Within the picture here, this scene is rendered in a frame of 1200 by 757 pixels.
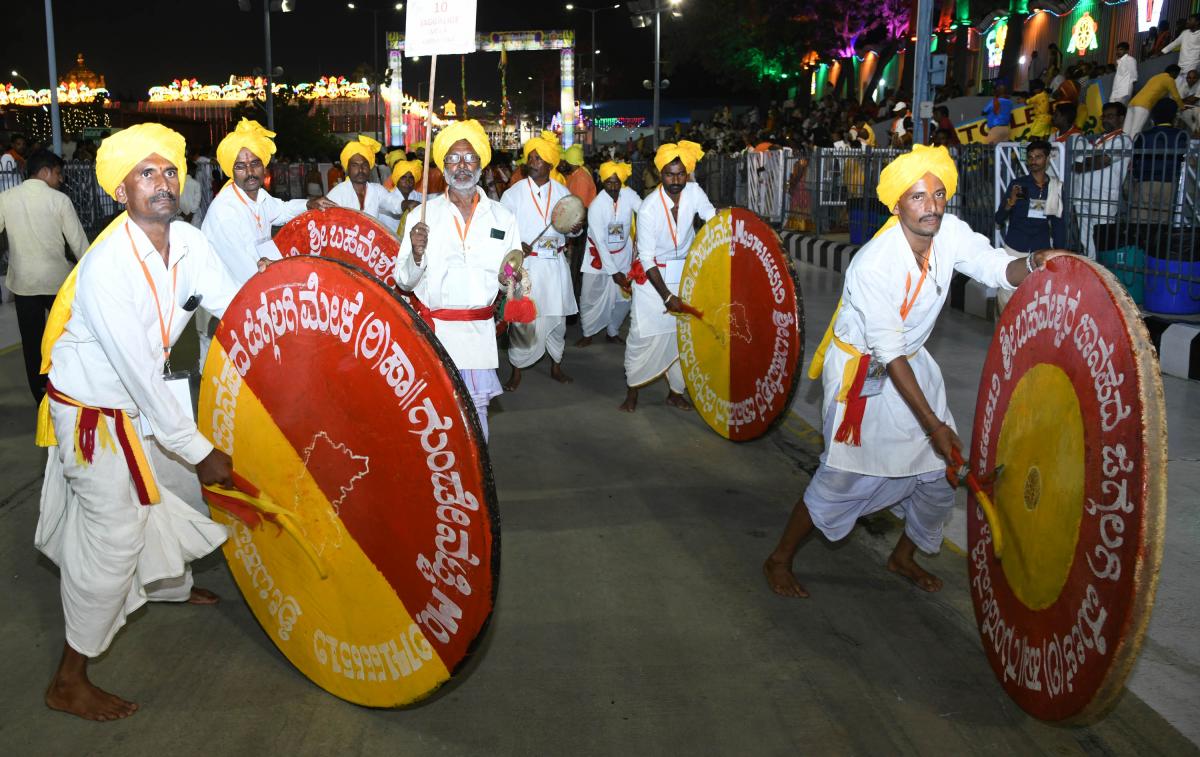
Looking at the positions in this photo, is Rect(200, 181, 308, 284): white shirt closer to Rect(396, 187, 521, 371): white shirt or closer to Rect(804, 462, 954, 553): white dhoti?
Rect(396, 187, 521, 371): white shirt

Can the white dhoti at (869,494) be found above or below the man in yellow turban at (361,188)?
below

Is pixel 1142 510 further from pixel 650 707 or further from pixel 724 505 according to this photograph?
pixel 724 505

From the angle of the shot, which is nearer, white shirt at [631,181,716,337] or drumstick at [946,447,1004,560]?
drumstick at [946,447,1004,560]

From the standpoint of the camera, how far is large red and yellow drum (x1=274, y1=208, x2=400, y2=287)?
711 cm

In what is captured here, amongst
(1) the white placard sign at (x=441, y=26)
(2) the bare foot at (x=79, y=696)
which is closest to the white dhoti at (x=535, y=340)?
(1) the white placard sign at (x=441, y=26)

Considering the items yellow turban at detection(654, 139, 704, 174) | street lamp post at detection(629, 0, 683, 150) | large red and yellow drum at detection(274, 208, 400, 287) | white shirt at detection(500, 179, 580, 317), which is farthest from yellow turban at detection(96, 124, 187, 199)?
street lamp post at detection(629, 0, 683, 150)

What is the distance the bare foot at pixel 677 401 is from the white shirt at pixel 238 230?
290 cm

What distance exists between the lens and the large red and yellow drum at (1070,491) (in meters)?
2.56

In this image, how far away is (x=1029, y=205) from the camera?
382 inches

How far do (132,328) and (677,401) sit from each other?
Answer: 201 inches

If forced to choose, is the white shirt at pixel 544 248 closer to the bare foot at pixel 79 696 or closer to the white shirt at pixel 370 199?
the white shirt at pixel 370 199

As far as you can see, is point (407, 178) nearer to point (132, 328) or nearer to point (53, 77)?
point (132, 328)

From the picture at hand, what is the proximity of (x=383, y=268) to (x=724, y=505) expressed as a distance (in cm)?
279

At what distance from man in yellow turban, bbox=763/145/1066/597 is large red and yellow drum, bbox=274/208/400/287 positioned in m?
3.58
